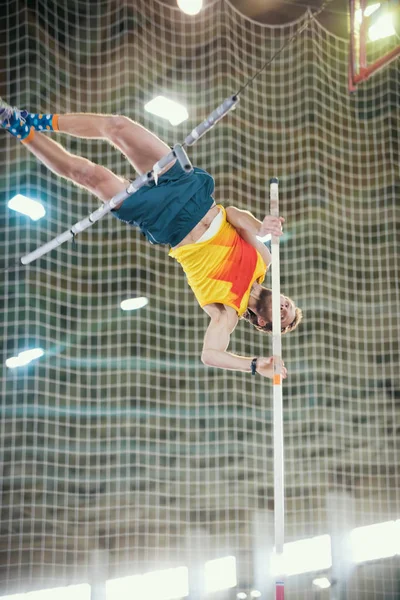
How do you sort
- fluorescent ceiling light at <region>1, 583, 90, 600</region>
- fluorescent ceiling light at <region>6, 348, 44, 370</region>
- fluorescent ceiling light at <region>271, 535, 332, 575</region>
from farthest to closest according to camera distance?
1. fluorescent ceiling light at <region>271, 535, 332, 575</region>
2. fluorescent ceiling light at <region>6, 348, 44, 370</region>
3. fluorescent ceiling light at <region>1, 583, 90, 600</region>

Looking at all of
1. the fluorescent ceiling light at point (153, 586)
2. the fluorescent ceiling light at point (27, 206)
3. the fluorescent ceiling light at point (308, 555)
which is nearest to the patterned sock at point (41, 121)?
the fluorescent ceiling light at point (27, 206)

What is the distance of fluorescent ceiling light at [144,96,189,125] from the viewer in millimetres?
8164

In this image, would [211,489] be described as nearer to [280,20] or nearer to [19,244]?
[19,244]

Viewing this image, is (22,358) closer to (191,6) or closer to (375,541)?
(191,6)

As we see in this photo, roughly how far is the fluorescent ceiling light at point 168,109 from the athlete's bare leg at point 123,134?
3.89 metres

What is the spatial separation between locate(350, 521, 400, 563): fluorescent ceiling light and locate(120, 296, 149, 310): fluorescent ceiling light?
309cm

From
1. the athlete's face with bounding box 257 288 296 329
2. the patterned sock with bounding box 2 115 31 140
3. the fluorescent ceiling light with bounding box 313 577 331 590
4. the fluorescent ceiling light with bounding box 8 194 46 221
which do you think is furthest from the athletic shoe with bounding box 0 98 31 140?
the fluorescent ceiling light with bounding box 313 577 331 590

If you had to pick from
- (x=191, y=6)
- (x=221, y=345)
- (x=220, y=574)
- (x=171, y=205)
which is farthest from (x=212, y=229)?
(x=220, y=574)

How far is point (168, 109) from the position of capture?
827 centimetres

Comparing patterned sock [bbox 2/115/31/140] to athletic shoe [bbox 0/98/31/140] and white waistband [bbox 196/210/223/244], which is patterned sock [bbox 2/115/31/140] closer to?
athletic shoe [bbox 0/98/31/140]

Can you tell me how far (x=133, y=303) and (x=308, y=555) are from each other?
2.97 m

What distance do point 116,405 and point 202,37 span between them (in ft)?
11.8

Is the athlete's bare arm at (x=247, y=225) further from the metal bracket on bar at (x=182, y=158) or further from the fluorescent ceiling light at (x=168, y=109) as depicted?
the fluorescent ceiling light at (x=168, y=109)

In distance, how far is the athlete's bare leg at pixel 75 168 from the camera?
428 cm
